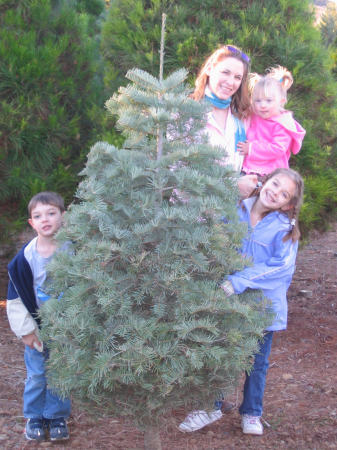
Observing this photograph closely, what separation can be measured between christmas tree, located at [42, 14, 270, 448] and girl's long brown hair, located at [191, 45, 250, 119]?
3.10 feet

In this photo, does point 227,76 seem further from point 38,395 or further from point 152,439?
point 38,395

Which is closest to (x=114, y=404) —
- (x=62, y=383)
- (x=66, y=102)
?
(x=62, y=383)

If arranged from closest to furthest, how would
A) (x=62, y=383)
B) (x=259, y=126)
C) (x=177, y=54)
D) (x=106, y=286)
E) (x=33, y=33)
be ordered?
(x=106, y=286) → (x=62, y=383) → (x=259, y=126) → (x=177, y=54) → (x=33, y=33)

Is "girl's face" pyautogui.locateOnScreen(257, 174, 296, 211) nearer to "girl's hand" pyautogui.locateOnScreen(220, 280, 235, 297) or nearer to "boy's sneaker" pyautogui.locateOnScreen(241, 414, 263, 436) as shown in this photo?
"girl's hand" pyautogui.locateOnScreen(220, 280, 235, 297)

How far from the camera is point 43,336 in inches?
103

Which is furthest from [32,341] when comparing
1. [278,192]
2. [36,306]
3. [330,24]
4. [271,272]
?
[330,24]

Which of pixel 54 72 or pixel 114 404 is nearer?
pixel 114 404

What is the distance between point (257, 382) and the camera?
340 centimetres

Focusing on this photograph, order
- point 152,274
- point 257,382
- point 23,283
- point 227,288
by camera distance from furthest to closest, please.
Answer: point 257,382, point 23,283, point 227,288, point 152,274

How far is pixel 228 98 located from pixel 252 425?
2046 mm

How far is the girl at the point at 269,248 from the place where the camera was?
3.00 meters

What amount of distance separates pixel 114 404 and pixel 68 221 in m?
0.87

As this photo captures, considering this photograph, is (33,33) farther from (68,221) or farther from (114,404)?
(114,404)

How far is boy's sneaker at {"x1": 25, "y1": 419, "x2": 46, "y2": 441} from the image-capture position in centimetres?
331
